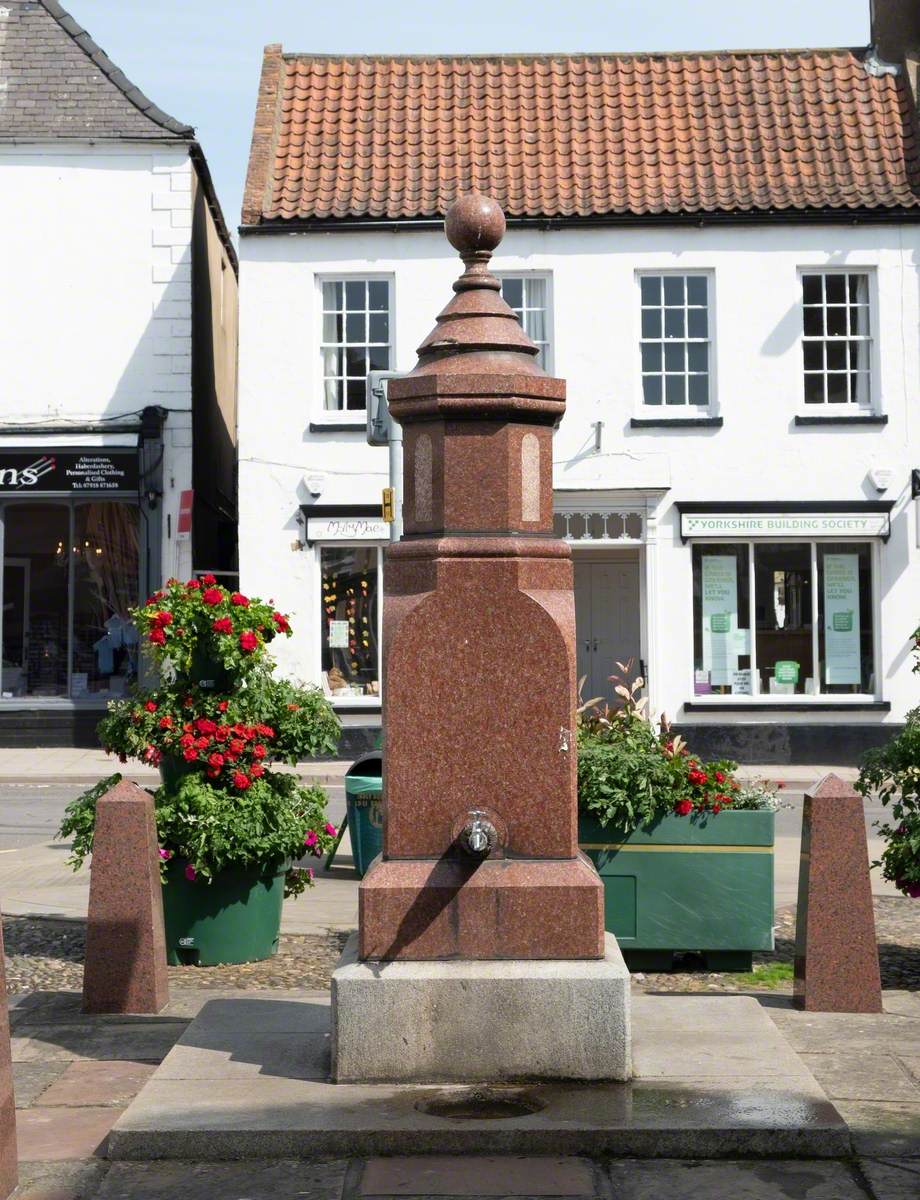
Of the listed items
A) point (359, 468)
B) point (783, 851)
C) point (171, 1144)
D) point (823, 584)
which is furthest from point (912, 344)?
point (171, 1144)

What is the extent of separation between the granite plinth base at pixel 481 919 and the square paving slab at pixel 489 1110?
475 millimetres

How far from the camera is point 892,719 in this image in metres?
20.5

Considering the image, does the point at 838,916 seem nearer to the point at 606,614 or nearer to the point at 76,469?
the point at 606,614

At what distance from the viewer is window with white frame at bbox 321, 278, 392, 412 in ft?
68.7

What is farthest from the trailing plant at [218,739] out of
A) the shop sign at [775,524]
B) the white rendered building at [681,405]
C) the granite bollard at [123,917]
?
the shop sign at [775,524]

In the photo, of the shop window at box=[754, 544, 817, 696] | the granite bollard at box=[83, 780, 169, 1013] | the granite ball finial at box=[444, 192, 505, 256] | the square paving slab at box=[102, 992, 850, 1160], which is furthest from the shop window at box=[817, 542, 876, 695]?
the granite ball finial at box=[444, 192, 505, 256]

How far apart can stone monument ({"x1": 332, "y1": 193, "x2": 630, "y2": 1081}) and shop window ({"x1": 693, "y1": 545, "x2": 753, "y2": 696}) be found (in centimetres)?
1465

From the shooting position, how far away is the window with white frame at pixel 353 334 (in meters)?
21.0

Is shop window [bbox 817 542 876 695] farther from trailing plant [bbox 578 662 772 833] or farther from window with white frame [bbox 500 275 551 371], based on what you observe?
trailing plant [bbox 578 662 772 833]

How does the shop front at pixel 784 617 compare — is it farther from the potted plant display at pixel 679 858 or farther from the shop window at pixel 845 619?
the potted plant display at pixel 679 858

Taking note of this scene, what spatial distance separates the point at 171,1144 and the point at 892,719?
16.6 metres

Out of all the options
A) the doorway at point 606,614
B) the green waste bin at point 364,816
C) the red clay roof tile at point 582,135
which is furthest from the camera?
the doorway at point 606,614

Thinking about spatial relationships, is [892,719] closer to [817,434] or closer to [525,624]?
[817,434]

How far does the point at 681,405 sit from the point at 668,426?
1.40 ft
